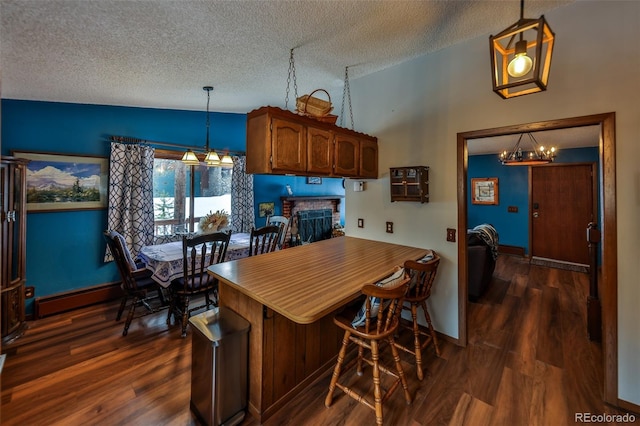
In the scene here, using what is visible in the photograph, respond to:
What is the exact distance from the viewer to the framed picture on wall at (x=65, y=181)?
306cm

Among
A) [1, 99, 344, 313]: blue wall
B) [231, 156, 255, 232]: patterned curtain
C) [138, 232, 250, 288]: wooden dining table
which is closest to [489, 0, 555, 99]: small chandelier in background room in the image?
[138, 232, 250, 288]: wooden dining table

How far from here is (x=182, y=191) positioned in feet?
14.3

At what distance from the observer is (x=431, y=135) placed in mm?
2678

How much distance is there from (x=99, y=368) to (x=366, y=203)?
2925mm

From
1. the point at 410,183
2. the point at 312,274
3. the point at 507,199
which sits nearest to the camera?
the point at 312,274

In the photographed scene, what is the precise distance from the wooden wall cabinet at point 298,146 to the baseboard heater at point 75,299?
2922 mm

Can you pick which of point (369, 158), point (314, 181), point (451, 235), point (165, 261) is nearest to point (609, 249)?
point (451, 235)

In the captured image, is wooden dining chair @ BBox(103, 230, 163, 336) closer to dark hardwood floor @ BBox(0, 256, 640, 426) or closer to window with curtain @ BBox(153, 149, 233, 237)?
dark hardwood floor @ BBox(0, 256, 640, 426)

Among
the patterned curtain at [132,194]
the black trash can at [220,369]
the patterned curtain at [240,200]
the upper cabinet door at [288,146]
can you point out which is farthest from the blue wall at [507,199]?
the patterned curtain at [132,194]

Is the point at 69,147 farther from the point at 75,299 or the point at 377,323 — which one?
the point at 377,323

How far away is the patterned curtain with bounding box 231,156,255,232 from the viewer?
4781mm

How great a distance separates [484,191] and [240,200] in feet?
17.6

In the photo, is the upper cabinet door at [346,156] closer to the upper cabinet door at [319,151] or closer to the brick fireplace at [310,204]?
the upper cabinet door at [319,151]

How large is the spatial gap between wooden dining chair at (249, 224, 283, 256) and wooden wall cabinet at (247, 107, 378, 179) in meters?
1.09
